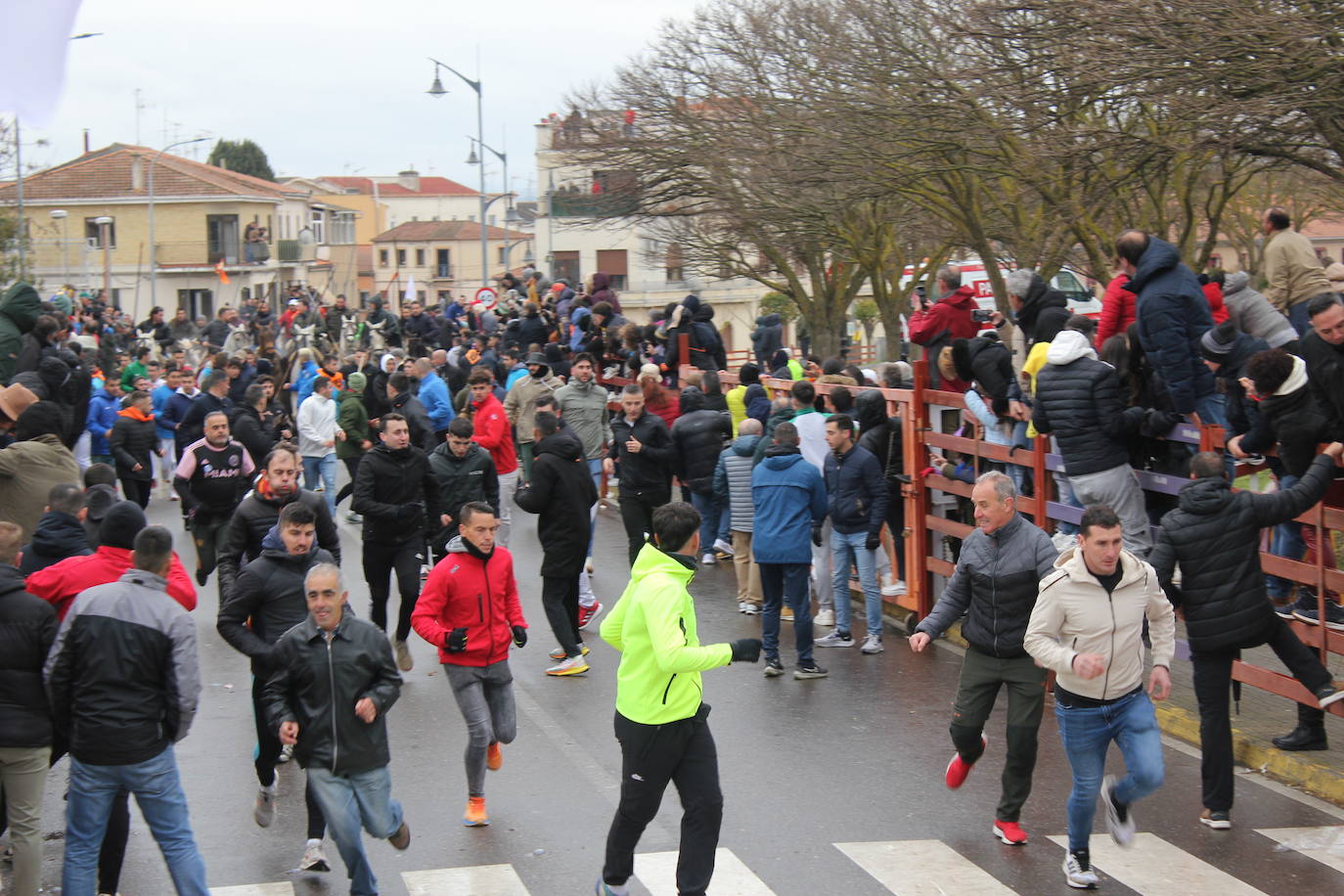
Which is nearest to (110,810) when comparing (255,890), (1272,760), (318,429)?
(255,890)

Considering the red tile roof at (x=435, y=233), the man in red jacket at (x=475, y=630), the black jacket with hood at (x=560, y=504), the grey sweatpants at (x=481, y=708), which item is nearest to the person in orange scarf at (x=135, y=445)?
the black jacket with hood at (x=560, y=504)

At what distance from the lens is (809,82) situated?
28.9 metres

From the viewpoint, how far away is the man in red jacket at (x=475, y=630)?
26.3 ft

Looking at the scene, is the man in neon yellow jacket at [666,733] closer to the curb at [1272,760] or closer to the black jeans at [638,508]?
the curb at [1272,760]

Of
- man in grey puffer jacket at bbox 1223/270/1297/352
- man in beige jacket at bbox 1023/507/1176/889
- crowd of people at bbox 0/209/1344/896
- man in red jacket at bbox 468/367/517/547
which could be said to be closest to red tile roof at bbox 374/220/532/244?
man in red jacket at bbox 468/367/517/547

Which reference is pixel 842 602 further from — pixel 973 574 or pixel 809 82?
pixel 809 82

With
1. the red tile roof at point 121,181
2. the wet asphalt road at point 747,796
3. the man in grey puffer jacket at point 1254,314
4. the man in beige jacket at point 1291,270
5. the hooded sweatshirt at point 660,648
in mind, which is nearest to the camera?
the hooded sweatshirt at point 660,648

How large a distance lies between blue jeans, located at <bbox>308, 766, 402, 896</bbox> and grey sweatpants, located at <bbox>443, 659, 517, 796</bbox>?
4.12 feet

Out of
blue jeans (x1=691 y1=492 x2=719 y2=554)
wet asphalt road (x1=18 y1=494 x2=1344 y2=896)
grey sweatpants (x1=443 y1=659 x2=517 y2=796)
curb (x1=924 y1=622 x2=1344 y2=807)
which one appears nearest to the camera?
wet asphalt road (x1=18 y1=494 x2=1344 y2=896)

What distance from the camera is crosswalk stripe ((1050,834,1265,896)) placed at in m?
7.09

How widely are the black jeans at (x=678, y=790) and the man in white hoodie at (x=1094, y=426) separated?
434 centimetres

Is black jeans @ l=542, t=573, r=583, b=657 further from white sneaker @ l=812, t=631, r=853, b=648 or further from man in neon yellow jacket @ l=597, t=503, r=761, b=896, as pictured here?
man in neon yellow jacket @ l=597, t=503, r=761, b=896

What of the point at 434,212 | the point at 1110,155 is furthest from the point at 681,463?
the point at 434,212

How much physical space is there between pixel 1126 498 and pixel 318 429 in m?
9.80
